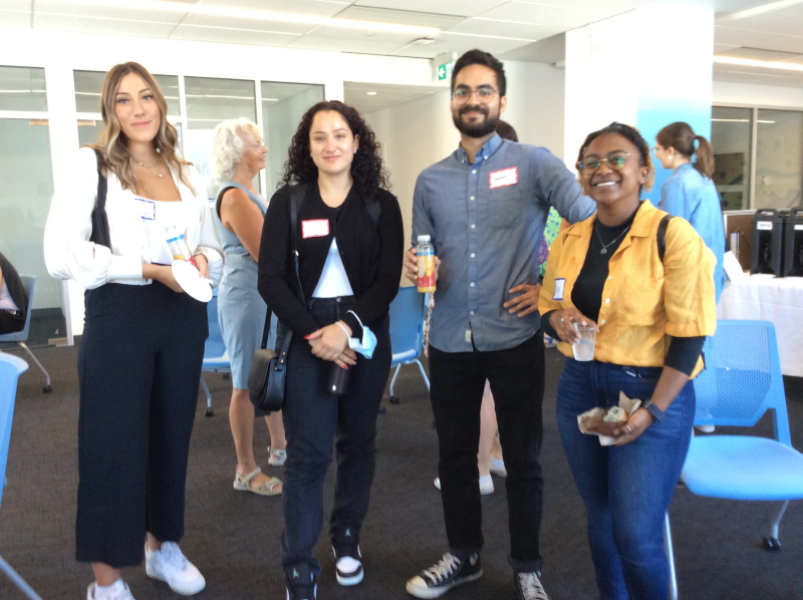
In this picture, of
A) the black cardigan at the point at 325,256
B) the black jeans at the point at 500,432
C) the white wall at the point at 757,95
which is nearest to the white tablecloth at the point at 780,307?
the black jeans at the point at 500,432

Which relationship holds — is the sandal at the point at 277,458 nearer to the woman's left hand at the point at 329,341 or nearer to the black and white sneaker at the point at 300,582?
the black and white sneaker at the point at 300,582

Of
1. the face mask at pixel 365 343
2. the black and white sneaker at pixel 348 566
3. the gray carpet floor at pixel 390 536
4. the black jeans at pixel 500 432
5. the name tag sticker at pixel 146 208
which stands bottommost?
the gray carpet floor at pixel 390 536

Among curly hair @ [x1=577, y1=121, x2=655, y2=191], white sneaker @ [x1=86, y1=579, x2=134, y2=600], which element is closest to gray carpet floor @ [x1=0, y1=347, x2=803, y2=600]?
white sneaker @ [x1=86, y1=579, x2=134, y2=600]

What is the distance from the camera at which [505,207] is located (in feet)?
6.18

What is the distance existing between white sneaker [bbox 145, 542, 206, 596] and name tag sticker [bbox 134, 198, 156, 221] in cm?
110

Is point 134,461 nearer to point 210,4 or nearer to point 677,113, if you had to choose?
point 210,4

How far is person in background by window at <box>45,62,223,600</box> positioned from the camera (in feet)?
5.89

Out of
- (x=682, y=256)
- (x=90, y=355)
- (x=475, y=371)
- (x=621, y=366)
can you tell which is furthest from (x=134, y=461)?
(x=682, y=256)

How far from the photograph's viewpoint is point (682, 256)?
144 centimetres

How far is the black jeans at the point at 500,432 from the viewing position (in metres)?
1.91

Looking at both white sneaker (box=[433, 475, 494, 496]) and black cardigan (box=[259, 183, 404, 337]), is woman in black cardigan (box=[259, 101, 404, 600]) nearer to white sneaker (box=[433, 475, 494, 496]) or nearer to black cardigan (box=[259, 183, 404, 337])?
black cardigan (box=[259, 183, 404, 337])

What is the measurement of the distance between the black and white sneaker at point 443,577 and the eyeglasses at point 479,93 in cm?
145

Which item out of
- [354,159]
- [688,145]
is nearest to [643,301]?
[354,159]

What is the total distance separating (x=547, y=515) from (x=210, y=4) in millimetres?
5307
